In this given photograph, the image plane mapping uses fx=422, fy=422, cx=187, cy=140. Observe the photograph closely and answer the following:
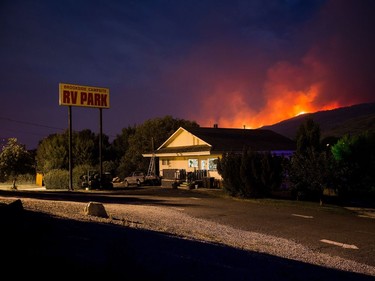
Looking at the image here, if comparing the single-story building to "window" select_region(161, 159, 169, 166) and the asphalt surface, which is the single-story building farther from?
the asphalt surface

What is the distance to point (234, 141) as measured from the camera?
4072 cm

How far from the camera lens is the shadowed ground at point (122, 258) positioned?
6.50 metres

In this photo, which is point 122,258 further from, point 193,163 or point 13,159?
point 13,159

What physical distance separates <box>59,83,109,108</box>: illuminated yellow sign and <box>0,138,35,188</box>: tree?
982 centimetres

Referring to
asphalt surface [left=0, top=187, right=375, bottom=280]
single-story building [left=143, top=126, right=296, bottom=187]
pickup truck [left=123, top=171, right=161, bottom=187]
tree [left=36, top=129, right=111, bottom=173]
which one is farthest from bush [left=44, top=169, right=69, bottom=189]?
asphalt surface [left=0, top=187, right=375, bottom=280]

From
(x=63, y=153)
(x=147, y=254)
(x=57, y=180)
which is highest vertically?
(x=63, y=153)

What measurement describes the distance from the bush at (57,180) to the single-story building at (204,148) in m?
9.51

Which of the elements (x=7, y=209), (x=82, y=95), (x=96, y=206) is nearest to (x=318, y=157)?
(x=96, y=206)

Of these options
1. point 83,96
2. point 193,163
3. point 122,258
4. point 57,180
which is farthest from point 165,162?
point 122,258

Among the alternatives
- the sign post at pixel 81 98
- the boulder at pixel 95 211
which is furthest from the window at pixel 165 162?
the boulder at pixel 95 211

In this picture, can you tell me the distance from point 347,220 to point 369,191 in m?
9.51

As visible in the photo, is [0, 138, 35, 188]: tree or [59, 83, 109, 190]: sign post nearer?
[59, 83, 109, 190]: sign post

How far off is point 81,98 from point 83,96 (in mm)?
351

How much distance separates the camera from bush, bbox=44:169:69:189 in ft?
144
